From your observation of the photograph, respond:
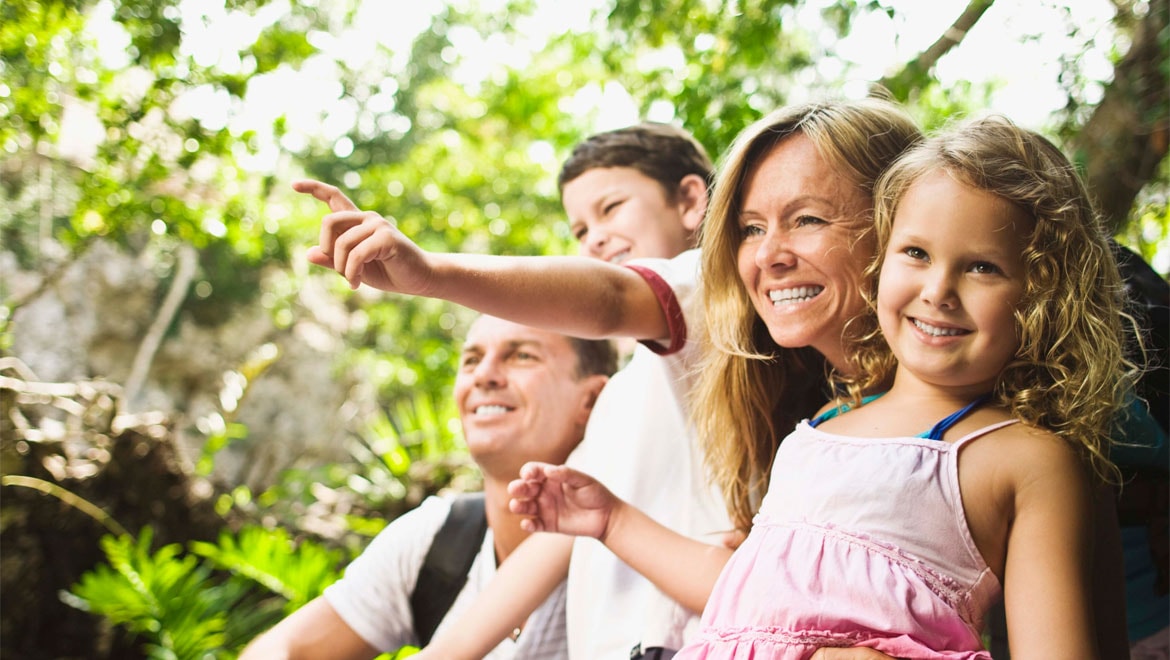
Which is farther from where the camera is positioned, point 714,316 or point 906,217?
point 714,316

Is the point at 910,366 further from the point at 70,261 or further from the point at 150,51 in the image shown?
the point at 70,261

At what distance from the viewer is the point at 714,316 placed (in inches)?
70.9

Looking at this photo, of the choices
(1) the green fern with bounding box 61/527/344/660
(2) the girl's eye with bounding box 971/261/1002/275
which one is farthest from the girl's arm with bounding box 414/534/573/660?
(1) the green fern with bounding box 61/527/344/660

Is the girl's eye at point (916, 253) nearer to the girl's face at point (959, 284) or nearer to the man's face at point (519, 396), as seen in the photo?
the girl's face at point (959, 284)

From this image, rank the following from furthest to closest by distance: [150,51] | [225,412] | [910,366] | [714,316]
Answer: [225,412] → [150,51] → [714,316] → [910,366]

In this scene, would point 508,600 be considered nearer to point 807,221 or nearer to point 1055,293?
point 807,221

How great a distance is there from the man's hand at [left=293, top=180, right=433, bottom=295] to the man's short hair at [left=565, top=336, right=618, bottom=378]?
994 millimetres

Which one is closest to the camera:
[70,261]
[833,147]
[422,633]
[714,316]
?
[833,147]

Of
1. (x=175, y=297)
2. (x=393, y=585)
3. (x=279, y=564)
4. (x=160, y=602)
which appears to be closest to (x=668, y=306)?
(x=393, y=585)

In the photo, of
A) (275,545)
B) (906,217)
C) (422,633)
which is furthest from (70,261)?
(906,217)

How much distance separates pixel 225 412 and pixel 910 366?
17.3 feet

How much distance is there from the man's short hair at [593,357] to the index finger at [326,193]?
1028 mm

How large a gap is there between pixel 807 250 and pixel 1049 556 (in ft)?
2.09

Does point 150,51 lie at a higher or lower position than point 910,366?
higher
